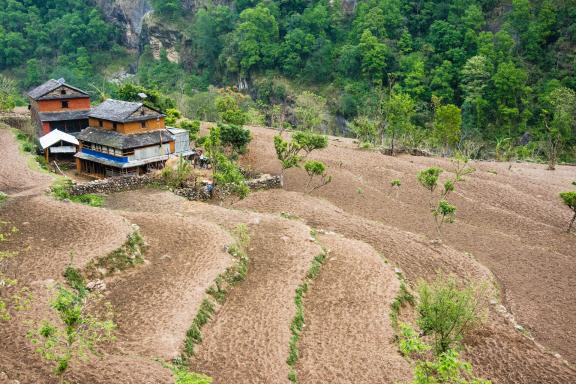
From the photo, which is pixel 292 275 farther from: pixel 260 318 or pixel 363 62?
pixel 363 62

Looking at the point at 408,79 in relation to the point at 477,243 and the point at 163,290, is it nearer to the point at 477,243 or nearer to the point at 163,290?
the point at 477,243

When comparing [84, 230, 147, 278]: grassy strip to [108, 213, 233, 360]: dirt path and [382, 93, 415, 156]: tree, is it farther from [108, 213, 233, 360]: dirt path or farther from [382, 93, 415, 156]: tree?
[382, 93, 415, 156]: tree

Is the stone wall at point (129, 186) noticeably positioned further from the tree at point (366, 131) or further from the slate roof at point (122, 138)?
the tree at point (366, 131)

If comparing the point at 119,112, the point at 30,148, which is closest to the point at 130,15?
the point at 30,148

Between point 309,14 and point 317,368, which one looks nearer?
point 317,368

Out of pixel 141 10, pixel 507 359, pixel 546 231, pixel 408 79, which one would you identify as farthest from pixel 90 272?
pixel 141 10

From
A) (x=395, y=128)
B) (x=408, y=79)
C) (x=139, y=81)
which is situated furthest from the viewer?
(x=139, y=81)
